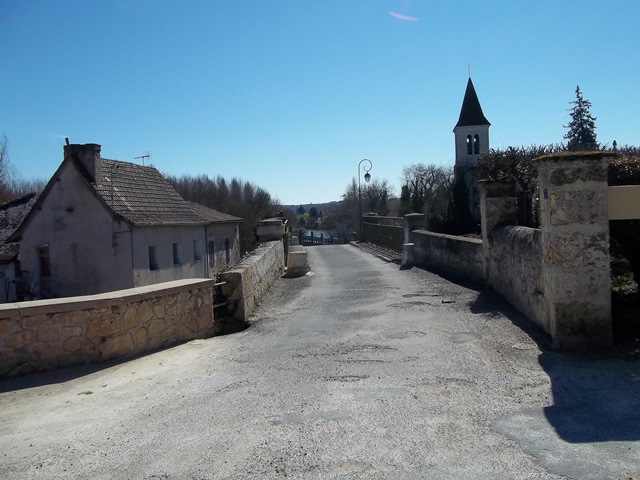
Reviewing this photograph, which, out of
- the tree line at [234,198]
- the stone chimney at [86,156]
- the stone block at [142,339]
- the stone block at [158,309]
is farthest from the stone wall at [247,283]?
the tree line at [234,198]

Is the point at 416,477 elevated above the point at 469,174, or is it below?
below

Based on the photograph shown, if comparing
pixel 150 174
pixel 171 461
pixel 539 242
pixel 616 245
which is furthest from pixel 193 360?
pixel 150 174

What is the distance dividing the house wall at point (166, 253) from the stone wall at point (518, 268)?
17.6 meters

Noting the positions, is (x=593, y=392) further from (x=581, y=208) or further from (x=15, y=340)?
(x=15, y=340)

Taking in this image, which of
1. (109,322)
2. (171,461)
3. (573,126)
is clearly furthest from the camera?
(573,126)

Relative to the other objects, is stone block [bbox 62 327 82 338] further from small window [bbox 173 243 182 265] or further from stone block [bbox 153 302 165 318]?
small window [bbox 173 243 182 265]

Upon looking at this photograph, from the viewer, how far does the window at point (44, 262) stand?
25.7 m

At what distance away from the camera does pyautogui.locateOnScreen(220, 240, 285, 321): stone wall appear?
30.1 feet

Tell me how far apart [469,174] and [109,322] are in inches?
1822

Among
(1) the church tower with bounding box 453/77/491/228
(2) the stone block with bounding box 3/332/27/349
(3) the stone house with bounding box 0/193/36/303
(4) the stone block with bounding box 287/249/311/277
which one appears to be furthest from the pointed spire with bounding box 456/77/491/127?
(2) the stone block with bounding box 3/332/27/349

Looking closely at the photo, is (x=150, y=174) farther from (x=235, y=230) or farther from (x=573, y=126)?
(x=573, y=126)

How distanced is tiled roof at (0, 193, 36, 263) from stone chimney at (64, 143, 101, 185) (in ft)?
21.3

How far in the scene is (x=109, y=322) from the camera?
6617 millimetres

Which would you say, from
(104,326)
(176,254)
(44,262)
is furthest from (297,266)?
(44,262)
